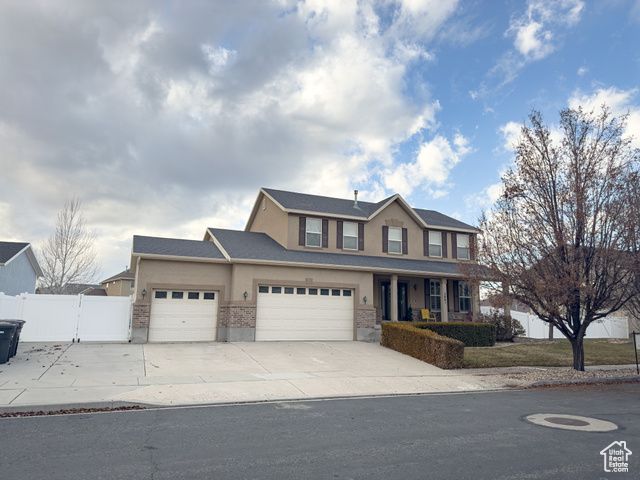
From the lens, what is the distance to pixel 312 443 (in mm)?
6414

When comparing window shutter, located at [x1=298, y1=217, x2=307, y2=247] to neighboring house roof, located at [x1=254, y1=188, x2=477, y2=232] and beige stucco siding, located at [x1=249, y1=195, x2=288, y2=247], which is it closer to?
neighboring house roof, located at [x1=254, y1=188, x2=477, y2=232]

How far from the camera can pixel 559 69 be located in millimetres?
15266

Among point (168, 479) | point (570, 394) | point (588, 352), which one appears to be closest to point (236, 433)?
point (168, 479)

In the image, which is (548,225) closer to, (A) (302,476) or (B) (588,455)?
(B) (588,455)

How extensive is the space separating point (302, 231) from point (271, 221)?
2591 mm

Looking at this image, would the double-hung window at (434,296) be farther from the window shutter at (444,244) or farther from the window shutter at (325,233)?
the window shutter at (325,233)

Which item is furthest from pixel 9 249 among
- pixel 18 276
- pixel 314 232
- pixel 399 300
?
pixel 399 300

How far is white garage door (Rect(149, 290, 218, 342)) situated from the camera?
17.8 m

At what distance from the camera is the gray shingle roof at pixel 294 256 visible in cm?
1952

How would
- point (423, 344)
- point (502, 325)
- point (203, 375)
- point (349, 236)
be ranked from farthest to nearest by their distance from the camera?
point (349, 236) < point (502, 325) < point (423, 344) < point (203, 375)

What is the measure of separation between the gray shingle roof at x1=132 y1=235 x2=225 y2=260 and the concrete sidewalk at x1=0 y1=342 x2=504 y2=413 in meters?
3.63

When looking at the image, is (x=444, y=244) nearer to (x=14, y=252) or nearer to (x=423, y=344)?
(x=423, y=344)

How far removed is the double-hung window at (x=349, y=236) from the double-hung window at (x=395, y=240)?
7.25 ft

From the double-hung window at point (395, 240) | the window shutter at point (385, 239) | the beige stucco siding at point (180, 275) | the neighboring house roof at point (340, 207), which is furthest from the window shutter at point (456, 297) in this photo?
the beige stucco siding at point (180, 275)
